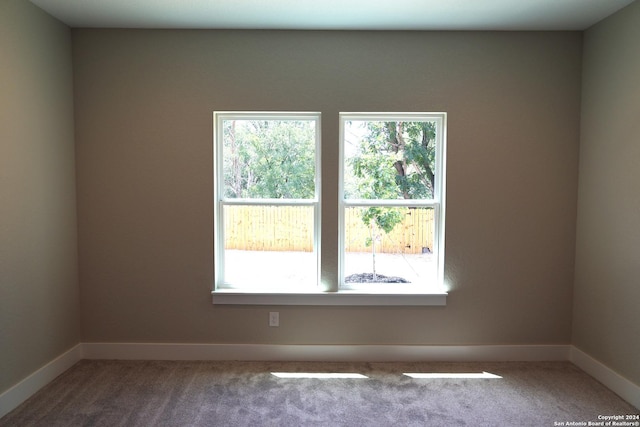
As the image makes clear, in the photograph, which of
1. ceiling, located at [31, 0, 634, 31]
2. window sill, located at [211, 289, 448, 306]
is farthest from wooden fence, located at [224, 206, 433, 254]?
ceiling, located at [31, 0, 634, 31]

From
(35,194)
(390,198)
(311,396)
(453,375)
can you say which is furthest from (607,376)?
(35,194)

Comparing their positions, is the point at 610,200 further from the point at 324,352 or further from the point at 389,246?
the point at 324,352

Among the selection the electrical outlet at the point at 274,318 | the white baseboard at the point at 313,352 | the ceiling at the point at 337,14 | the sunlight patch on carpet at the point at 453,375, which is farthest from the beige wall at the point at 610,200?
the electrical outlet at the point at 274,318

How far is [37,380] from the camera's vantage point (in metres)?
2.54

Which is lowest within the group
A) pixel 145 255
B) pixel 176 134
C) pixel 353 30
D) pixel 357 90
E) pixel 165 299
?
pixel 165 299

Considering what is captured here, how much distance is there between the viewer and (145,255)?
2971 mm

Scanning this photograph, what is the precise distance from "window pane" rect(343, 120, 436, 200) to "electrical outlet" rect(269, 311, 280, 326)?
3.66ft

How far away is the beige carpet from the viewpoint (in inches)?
88.4

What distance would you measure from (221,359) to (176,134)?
1846 mm

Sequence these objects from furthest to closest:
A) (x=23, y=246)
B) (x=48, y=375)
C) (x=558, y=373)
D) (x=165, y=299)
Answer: (x=165, y=299)
(x=558, y=373)
(x=48, y=375)
(x=23, y=246)

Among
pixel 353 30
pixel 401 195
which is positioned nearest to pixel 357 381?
pixel 401 195

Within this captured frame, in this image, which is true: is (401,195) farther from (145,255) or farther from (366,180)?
(145,255)

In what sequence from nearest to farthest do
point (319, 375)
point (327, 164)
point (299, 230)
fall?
point (319, 375) → point (327, 164) → point (299, 230)

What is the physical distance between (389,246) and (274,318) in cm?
112
